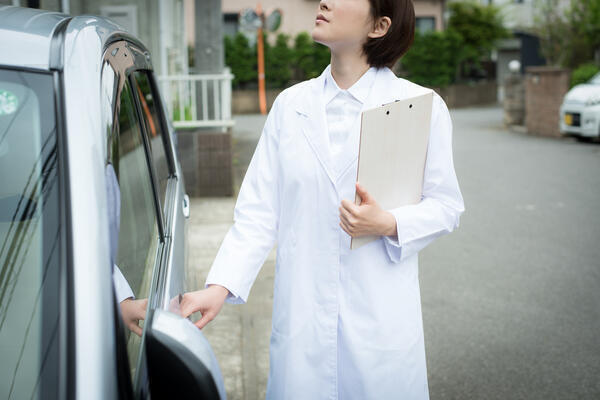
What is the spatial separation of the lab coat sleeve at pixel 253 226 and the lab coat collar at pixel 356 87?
0.50 feet

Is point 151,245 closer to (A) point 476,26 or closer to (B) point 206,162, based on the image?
(B) point 206,162

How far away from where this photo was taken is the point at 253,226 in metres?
1.96

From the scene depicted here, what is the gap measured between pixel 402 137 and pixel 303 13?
1012 inches

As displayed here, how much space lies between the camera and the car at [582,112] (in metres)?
12.9

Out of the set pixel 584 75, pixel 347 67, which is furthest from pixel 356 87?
pixel 584 75

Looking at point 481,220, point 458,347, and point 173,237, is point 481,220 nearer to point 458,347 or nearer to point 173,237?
point 458,347

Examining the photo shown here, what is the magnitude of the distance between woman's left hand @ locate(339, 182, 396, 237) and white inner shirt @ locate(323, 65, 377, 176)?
15 centimetres

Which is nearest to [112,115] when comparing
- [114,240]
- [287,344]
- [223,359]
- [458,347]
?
[114,240]

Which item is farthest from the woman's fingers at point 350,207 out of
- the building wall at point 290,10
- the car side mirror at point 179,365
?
the building wall at point 290,10

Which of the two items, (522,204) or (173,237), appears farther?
(522,204)

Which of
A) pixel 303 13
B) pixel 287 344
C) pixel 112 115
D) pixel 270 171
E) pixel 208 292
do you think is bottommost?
pixel 287 344

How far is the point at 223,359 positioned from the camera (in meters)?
3.83

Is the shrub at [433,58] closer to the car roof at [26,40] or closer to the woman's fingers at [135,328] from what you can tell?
the car roof at [26,40]

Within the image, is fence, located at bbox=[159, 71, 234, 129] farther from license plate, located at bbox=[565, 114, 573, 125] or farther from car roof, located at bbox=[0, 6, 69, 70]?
license plate, located at bbox=[565, 114, 573, 125]
